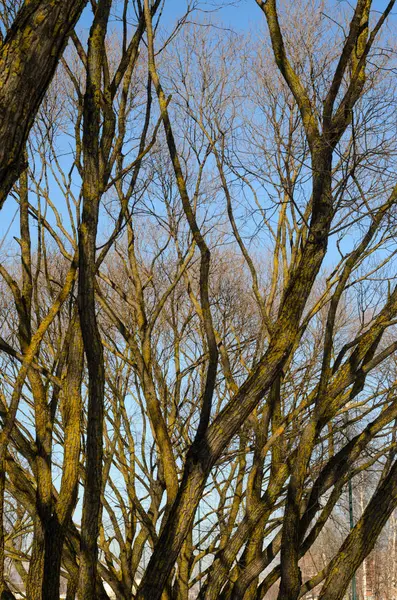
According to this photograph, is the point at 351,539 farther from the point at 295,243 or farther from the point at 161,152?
the point at 161,152

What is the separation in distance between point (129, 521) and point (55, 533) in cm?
Answer: 399

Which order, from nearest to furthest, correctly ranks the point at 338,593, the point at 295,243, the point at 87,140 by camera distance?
the point at 87,140 < the point at 338,593 < the point at 295,243

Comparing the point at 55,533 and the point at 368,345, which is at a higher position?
the point at 368,345

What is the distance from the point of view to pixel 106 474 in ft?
23.7

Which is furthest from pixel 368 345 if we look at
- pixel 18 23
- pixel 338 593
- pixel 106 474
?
pixel 106 474

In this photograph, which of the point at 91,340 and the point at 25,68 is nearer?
the point at 25,68

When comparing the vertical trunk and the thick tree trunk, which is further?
the vertical trunk

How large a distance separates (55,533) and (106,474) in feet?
11.1

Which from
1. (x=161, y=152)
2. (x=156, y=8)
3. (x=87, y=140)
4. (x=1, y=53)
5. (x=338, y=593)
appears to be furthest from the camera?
(x=161, y=152)

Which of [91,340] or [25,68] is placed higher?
[91,340]

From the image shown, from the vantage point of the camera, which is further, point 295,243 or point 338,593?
point 295,243

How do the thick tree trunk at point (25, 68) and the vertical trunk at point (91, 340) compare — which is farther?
the vertical trunk at point (91, 340)

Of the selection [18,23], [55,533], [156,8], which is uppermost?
[156,8]

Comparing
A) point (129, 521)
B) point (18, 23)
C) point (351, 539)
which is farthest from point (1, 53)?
point (129, 521)
